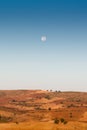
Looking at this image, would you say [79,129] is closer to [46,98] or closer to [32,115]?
[32,115]

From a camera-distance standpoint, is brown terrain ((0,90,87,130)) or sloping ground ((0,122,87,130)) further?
Answer: brown terrain ((0,90,87,130))

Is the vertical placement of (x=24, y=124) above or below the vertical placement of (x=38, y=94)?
below

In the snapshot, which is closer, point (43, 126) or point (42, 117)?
point (43, 126)

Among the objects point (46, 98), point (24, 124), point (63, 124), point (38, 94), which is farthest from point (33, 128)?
point (38, 94)

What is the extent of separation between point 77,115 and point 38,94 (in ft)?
299

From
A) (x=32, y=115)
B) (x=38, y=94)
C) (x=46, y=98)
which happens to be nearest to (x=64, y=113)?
(x=32, y=115)

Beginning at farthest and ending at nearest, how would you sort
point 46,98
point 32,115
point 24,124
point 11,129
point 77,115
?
point 46,98 → point 32,115 → point 77,115 → point 24,124 → point 11,129

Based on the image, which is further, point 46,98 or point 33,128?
point 46,98

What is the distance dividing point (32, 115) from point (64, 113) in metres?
14.2

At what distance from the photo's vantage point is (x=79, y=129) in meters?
64.4

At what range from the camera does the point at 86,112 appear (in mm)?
101938

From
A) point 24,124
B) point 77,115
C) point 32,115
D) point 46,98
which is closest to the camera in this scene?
point 24,124

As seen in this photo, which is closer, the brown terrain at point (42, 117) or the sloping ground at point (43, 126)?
the sloping ground at point (43, 126)

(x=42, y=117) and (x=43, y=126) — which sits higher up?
(x=42, y=117)
